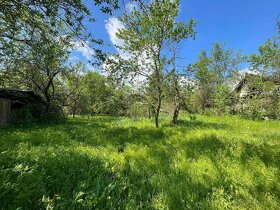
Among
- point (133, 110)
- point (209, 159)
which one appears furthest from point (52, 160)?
point (133, 110)

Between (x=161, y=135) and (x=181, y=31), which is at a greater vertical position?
(x=181, y=31)

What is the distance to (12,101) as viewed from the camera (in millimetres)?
19141

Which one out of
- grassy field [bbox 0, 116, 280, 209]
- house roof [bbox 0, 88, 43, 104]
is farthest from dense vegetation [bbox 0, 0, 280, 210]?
house roof [bbox 0, 88, 43, 104]

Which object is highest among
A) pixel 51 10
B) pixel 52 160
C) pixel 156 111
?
pixel 51 10

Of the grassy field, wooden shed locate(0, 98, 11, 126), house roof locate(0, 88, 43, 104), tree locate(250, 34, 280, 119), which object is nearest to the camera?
the grassy field

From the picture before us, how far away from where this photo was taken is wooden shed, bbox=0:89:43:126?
17812mm

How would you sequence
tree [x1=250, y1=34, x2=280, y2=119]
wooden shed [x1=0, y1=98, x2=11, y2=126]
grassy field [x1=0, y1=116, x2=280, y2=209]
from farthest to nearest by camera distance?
wooden shed [x1=0, y1=98, x2=11, y2=126] → tree [x1=250, y1=34, x2=280, y2=119] → grassy field [x1=0, y1=116, x2=280, y2=209]

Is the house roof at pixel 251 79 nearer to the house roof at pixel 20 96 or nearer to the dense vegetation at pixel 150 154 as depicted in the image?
the dense vegetation at pixel 150 154

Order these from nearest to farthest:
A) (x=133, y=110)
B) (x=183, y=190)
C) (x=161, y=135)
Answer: (x=183, y=190)
(x=161, y=135)
(x=133, y=110)

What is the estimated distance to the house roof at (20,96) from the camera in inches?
708

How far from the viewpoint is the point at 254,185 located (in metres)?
5.34

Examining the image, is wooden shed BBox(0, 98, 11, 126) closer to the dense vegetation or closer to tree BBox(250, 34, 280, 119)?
the dense vegetation

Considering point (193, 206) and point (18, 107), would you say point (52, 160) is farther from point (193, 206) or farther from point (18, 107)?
point (18, 107)

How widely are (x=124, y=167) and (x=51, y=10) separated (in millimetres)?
4995
